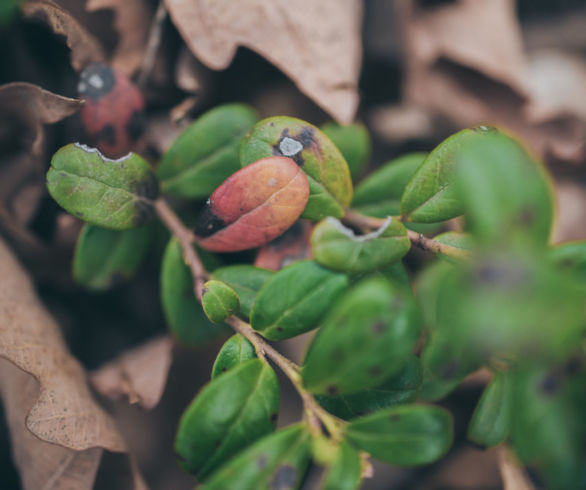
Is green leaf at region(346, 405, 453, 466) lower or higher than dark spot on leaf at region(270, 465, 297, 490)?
higher

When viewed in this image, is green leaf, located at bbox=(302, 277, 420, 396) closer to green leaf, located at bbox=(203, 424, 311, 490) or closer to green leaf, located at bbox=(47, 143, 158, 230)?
green leaf, located at bbox=(203, 424, 311, 490)

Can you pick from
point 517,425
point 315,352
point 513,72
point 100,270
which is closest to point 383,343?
point 315,352

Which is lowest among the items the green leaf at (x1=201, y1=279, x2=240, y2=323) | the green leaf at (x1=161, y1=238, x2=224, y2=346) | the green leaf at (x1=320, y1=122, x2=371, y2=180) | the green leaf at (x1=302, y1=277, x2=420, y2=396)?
the green leaf at (x1=161, y1=238, x2=224, y2=346)

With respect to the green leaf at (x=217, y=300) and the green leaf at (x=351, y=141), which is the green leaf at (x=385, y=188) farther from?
the green leaf at (x=217, y=300)

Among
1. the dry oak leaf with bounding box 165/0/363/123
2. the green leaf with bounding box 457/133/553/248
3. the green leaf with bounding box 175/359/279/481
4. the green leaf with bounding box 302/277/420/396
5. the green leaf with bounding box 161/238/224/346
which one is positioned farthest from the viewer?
the dry oak leaf with bounding box 165/0/363/123

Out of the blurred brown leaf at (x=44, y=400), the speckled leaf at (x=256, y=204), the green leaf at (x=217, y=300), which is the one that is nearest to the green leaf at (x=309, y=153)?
the speckled leaf at (x=256, y=204)

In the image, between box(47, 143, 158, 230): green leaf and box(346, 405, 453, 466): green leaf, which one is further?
box(47, 143, 158, 230): green leaf

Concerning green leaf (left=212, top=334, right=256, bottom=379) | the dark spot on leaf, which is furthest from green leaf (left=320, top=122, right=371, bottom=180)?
the dark spot on leaf
